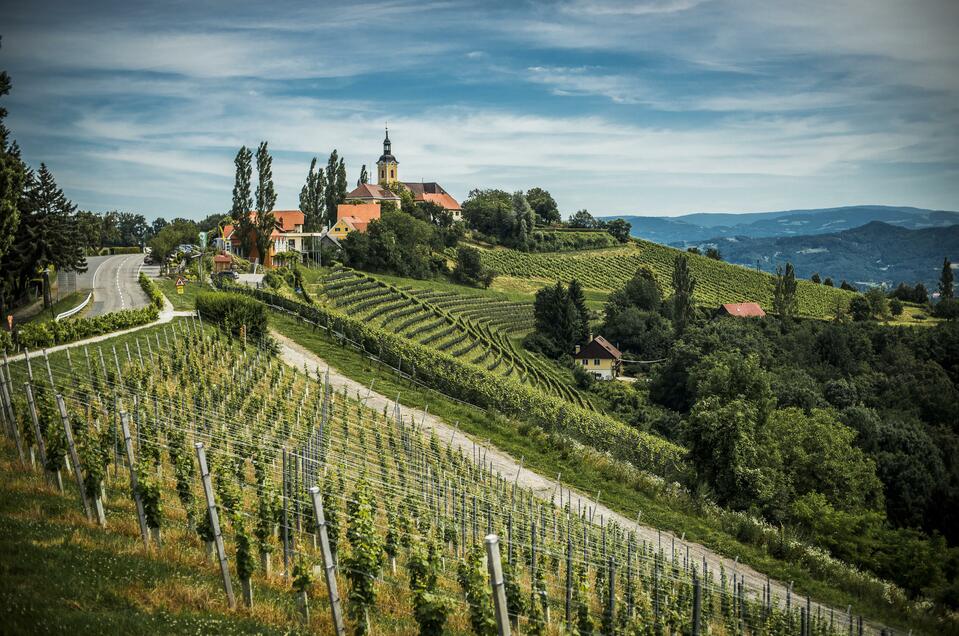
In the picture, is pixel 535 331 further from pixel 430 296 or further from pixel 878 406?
pixel 878 406

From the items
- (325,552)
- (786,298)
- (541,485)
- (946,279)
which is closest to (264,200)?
(541,485)

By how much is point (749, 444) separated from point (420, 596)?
88.1 feet

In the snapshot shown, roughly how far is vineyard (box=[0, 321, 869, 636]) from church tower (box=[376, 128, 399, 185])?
13226 cm

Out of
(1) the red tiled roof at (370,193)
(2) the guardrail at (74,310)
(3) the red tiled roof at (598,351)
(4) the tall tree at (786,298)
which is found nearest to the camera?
(2) the guardrail at (74,310)

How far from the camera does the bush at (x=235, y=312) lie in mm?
34969

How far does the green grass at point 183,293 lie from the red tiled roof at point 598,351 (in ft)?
131

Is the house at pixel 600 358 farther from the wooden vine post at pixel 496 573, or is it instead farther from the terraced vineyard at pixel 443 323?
the wooden vine post at pixel 496 573

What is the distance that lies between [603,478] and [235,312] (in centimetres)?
1987

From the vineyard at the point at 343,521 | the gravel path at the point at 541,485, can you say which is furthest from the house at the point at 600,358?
the vineyard at the point at 343,521

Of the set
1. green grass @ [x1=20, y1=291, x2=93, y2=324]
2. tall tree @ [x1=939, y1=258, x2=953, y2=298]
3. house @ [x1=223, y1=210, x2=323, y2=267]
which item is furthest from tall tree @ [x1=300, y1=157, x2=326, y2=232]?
tall tree @ [x1=939, y1=258, x2=953, y2=298]

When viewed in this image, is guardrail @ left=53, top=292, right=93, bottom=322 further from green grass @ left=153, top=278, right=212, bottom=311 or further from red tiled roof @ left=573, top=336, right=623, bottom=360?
red tiled roof @ left=573, top=336, right=623, bottom=360

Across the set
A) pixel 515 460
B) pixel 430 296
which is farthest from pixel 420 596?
pixel 430 296

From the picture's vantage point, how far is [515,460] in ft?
88.1

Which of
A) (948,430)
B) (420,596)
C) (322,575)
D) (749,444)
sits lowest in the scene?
(948,430)
